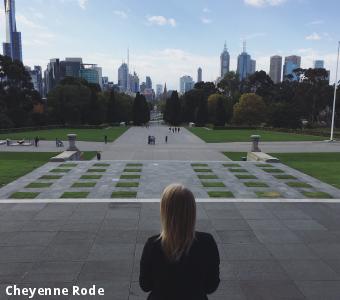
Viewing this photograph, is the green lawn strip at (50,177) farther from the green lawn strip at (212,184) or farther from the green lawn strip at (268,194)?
the green lawn strip at (268,194)

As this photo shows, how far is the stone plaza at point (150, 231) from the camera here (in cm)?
591

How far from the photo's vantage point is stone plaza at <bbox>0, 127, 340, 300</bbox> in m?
5.91

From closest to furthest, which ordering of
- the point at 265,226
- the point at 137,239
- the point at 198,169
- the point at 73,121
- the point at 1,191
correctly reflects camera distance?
the point at 137,239, the point at 265,226, the point at 1,191, the point at 198,169, the point at 73,121

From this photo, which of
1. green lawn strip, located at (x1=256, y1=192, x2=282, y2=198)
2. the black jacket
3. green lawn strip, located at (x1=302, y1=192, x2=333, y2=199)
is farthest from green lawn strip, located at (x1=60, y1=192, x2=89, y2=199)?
the black jacket

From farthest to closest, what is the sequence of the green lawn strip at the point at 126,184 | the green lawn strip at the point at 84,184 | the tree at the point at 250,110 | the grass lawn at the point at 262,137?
1. the tree at the point at 250,110
2. the grass lawn at the point at 262,137
3. the green lawn strip at the point at 126,184
4. the green lawn strip at the point at 84,184

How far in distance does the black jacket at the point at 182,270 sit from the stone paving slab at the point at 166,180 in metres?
9.73

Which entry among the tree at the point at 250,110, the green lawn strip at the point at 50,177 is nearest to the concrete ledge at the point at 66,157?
the green lawn strip at the point at 50,177

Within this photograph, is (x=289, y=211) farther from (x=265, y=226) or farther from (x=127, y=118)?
(x=127, y=118)

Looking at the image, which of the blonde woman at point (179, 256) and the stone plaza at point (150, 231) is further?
the stone plaza at point (150, 231)

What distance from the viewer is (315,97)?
79.8m

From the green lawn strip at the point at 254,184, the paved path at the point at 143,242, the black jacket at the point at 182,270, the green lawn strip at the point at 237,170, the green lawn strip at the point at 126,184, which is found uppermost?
the black jacket at the point at 182,270

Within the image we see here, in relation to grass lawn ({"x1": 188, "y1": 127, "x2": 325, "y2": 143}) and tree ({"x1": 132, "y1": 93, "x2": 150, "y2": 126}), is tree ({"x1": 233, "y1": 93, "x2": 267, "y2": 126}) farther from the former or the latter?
tree ({"x1": 132, "y1": 93, "x2": 150, "y2": 126})

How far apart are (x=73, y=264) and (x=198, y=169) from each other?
12.5 m

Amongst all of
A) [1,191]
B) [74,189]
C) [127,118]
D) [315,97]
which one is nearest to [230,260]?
[74,189]
